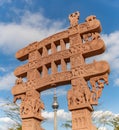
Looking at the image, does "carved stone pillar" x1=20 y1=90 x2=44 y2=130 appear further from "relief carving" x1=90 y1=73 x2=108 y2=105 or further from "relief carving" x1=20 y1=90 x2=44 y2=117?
"relief carving" x1=90 y1=73 x2=108 y2=105

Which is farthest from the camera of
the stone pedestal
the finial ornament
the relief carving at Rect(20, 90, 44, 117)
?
the finial ornament

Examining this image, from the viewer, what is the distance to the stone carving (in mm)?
7008

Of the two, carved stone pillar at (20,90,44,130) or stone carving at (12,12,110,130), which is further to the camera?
carved stone pillar at (20,90,44,130)

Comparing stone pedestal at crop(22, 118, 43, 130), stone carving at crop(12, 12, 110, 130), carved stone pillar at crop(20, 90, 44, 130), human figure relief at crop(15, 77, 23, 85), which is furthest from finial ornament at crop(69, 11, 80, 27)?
stone pedestal at crop(22, 118, 43, 130)

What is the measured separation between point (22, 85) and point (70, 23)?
2.78 metres

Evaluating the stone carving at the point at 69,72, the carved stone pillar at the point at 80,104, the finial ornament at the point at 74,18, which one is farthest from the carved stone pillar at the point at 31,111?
the finial ornament at the point at 74,18

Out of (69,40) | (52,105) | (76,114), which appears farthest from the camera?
Result: (52,105)

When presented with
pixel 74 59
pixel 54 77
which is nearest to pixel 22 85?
pixel 54 77

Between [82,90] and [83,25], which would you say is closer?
[82,90]

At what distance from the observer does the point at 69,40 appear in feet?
26.8

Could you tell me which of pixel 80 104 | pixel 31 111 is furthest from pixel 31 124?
pixel 80 104

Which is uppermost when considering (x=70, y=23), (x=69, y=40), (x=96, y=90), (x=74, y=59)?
(x=70, y=23)

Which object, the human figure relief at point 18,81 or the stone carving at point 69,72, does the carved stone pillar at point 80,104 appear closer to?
A: the stone carving at point 69,72

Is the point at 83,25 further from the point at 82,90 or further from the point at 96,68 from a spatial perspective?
the point at 82,90
